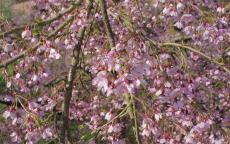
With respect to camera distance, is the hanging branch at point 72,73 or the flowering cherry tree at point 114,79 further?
the hanging branch at point 72,73

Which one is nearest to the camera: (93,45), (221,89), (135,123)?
(135,123)

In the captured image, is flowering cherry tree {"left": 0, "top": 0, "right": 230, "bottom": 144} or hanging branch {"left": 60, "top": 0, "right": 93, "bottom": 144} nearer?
flowering cherry tree {"left": 0, "top": 0, "right": 230, "bottom": 144}

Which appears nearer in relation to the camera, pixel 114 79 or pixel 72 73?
pixel 114 79

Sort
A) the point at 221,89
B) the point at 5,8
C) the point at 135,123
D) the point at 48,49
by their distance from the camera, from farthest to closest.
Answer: the point at 5,8, the point at 221,89, the point at 48,49, the point at 135,123

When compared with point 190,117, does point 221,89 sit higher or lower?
lower

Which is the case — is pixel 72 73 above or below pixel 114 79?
below

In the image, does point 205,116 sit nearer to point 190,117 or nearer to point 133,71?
point 190,117

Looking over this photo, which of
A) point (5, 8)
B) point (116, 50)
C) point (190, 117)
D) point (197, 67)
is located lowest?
point (5, 8)

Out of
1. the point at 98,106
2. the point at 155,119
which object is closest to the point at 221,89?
the point at 98,106

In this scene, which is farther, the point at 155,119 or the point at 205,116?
the point at 205,116

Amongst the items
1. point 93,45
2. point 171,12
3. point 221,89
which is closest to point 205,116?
point 171,12
